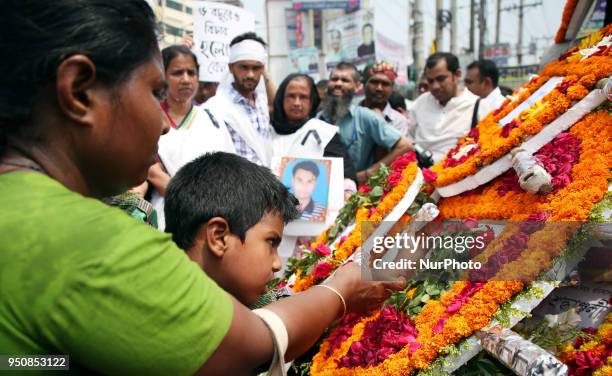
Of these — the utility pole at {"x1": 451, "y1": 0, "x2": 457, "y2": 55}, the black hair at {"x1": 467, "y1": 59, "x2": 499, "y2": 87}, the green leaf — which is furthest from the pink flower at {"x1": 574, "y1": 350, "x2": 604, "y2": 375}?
the utility pole at {"x1": 451, "y1": 0, "x2": 457, "y2": 55}

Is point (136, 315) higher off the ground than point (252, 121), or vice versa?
point (252, 121)

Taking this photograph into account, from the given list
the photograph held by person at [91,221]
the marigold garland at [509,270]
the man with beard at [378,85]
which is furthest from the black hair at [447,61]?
the photograph held by person at [91,221]

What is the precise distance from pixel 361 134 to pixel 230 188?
10.2 ft

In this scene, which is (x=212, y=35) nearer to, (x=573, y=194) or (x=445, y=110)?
(x=445, y=110)

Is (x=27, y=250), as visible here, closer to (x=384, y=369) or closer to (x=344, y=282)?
(x=344, y=282)

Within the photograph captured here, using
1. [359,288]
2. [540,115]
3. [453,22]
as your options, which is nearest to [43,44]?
[359,288]

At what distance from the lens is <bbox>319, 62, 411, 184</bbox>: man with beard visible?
4590 millimetres

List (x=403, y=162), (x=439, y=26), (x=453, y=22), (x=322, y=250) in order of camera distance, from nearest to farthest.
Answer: (x=322, y=250) → (x=403, y=162) → (x=439, y=26) → (x=453, y=22)

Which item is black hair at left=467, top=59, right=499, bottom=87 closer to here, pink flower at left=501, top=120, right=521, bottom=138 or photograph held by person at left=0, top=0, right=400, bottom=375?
pink flower at left=501, top=120, right=521, bottom=138

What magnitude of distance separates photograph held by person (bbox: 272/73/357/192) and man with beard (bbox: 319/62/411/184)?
16.5 inches

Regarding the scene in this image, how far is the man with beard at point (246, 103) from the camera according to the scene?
4.03 metres

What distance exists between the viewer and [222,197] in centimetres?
168

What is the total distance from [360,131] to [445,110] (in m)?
1.09

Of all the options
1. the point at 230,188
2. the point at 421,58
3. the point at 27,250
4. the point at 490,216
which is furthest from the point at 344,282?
the point at 421,58
